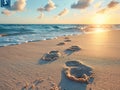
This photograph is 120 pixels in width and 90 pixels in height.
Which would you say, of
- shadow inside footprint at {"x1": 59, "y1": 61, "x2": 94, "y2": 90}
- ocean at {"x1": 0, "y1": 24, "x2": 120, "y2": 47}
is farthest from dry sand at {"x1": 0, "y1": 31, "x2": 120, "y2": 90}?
ocean at {"x1": 0, "y1": 24, "x2": 120, "y2": 47}

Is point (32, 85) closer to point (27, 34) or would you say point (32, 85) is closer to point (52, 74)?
point (52, 74)

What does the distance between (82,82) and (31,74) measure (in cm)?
154

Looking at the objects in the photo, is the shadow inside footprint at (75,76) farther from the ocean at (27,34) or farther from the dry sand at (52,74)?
the ocean at (27,34)

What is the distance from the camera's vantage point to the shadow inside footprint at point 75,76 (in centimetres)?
470

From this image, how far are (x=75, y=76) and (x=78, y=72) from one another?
28cm

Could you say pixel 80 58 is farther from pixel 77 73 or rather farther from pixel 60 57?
pixel 77 73

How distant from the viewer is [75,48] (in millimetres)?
8945

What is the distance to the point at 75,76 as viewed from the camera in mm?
5336

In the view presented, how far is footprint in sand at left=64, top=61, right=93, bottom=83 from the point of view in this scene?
499 centimetres

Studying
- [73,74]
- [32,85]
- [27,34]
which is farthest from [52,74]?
[27,34]

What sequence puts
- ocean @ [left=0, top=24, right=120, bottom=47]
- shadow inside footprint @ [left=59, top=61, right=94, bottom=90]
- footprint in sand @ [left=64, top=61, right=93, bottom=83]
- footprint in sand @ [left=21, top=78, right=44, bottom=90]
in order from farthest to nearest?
ocean @ [left=0, top=24, right=120, bottom=47]
footprint in sand @ [left=64, top=61, right=93, bottom=83]
shadow inside footprint @ [left=59, top=61, right=94, bottom=90]
footprint in sand @ [left=21, top=78, right=44, bottom=90]

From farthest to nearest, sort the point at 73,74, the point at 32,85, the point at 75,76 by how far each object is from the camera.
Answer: the point at 73,74 → the point at 75,76 → the point at 32,85

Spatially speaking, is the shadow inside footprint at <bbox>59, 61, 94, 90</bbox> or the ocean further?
the ocean

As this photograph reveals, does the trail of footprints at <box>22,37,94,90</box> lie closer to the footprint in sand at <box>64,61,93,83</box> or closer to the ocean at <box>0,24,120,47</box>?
the footprint in sand at <box>64,61,93,83</box>
